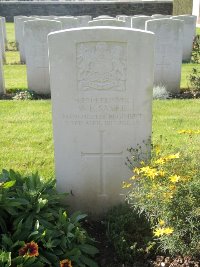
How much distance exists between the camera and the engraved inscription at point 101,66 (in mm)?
3090

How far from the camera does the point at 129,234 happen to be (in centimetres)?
310

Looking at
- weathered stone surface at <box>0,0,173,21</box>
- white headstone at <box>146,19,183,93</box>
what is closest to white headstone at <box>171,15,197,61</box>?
white headstone at <box>146,19,183,93</box>

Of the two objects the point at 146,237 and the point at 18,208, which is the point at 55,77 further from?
the point at 146,237

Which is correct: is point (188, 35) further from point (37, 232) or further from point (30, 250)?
point (30, 250)

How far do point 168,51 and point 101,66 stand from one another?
474cm

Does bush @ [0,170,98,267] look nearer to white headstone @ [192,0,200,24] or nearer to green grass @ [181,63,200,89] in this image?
green grass @ [181,63,200,89]

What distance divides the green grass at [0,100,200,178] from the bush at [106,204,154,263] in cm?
90

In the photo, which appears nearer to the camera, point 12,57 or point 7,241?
point 7,241

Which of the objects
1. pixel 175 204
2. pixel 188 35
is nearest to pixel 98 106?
pixel 175 204

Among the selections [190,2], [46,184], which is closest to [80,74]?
[46,184]

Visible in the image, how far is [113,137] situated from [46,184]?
0.69 metres

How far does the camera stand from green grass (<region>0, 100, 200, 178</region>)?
180 inches

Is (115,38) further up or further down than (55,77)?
further up

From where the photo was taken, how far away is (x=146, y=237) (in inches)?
119
